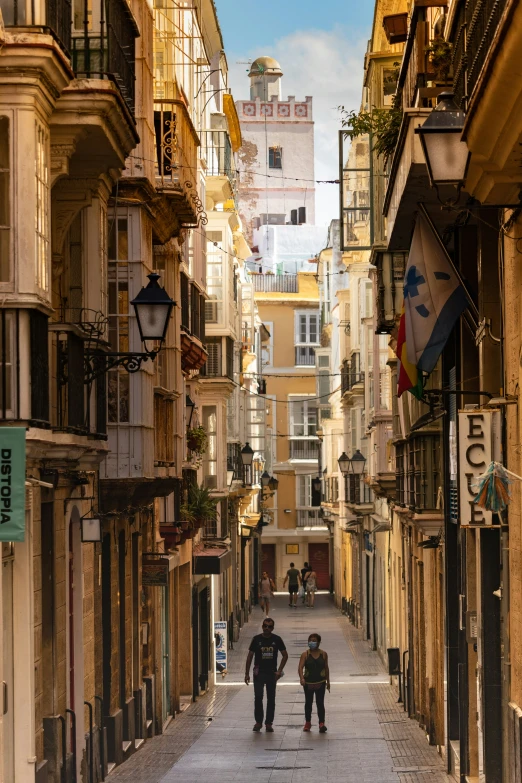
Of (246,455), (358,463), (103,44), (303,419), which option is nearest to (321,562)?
(303,419)

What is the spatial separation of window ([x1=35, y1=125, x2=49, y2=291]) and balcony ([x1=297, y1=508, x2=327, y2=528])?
66.1m

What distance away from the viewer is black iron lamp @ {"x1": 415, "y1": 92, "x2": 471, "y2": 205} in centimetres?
948

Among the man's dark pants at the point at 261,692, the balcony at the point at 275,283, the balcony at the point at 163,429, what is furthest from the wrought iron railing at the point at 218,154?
the balcony at the point at 275,283

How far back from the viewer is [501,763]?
43.1 feet

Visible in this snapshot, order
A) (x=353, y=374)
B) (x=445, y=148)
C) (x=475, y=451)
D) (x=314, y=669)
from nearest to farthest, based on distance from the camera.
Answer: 1. (x=445, y=148)
2. (x=475, y=451)
3. (x=314, y=669)
4. (x=353, y=374)

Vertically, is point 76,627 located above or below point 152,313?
below

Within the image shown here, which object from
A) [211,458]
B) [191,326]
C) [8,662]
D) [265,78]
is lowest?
[8,662]

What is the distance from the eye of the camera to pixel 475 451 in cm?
1109

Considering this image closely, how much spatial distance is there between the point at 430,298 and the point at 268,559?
215ft

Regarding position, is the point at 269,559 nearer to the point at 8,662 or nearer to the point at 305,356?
the point at 305,356

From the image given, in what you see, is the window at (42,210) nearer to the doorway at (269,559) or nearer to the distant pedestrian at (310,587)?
the distant pedestrian at (310,587)

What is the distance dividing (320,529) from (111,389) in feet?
193

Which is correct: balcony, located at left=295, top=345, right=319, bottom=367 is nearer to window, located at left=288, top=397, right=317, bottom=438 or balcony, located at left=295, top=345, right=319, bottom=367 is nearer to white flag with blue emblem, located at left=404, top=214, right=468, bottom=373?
window, located at left=288, top=397, right=317, bottom=438

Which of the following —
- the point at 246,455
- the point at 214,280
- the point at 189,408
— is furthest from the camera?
the point at 246,455
